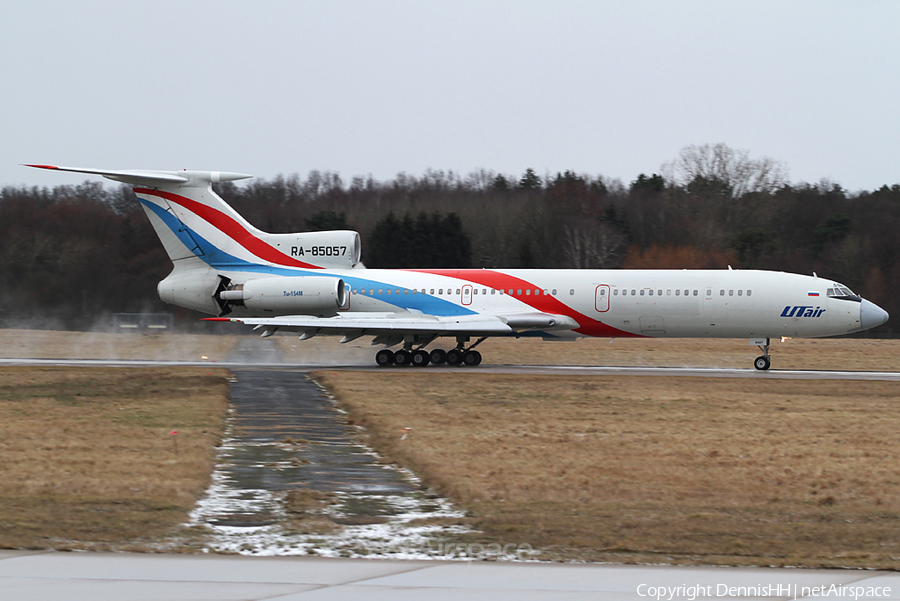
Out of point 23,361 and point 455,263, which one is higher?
point 455,263

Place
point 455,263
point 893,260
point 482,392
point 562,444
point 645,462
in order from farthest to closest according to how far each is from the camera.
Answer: point 455,263 < point 893,260 < point 482,392 < point 562,444 < point 645,462

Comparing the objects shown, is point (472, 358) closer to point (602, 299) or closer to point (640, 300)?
point (602, 299)

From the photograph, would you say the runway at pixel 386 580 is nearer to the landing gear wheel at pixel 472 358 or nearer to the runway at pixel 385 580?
the runway at pixel 385 580

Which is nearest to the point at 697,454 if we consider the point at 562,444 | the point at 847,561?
the point at 562,444

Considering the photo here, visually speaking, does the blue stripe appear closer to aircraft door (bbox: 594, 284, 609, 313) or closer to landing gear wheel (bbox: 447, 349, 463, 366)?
landing gear wheel (bbox: 447, 349, 463, 366)

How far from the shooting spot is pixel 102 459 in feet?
38.9

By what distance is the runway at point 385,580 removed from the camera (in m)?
6.15

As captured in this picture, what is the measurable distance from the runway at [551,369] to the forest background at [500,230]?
280 inches

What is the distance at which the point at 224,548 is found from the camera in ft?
24.6

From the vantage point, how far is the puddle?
7.73 meters

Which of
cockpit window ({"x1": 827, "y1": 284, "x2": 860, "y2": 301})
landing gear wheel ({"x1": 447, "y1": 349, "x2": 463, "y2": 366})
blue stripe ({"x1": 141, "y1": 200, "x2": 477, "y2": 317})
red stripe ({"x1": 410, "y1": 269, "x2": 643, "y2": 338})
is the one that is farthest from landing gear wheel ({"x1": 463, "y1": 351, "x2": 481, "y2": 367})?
cockpit window ({"x1": 827, "y1": 284, "x2": 860, "y2": 301})

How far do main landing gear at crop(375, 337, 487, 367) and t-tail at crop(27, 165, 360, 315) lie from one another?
3666 mm

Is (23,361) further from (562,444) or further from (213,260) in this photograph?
(562,444)

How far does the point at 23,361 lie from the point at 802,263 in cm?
5132
